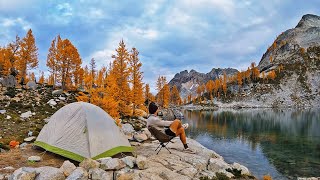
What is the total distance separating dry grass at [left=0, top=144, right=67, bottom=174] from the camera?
11.7 meters

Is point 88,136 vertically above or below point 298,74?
below

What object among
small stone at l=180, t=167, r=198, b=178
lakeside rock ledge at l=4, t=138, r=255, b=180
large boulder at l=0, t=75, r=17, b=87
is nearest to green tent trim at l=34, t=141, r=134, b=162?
lakeside rock ledge at l=4, t=138, r=255, b=180

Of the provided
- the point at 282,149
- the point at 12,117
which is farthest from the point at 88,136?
the point at 282,149

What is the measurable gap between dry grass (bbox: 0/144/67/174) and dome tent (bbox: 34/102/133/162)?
38 cm

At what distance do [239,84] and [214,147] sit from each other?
168 meters

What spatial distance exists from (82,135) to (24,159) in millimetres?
2846

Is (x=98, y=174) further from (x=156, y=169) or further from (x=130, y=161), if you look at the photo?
(x=156, y=169)

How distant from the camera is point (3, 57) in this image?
64.8 metres

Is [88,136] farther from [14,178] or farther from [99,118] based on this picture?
[14,178]

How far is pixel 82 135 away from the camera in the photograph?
13039 mm

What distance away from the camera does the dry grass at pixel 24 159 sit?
1169 centimetres

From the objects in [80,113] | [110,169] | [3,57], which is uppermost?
[3,57]

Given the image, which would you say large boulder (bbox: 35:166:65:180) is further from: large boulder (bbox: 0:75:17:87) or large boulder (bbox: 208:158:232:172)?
large boulder (bbox: 0:75:17:87)

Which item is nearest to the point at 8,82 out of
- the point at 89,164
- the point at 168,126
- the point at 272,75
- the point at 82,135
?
the point at 82,135
